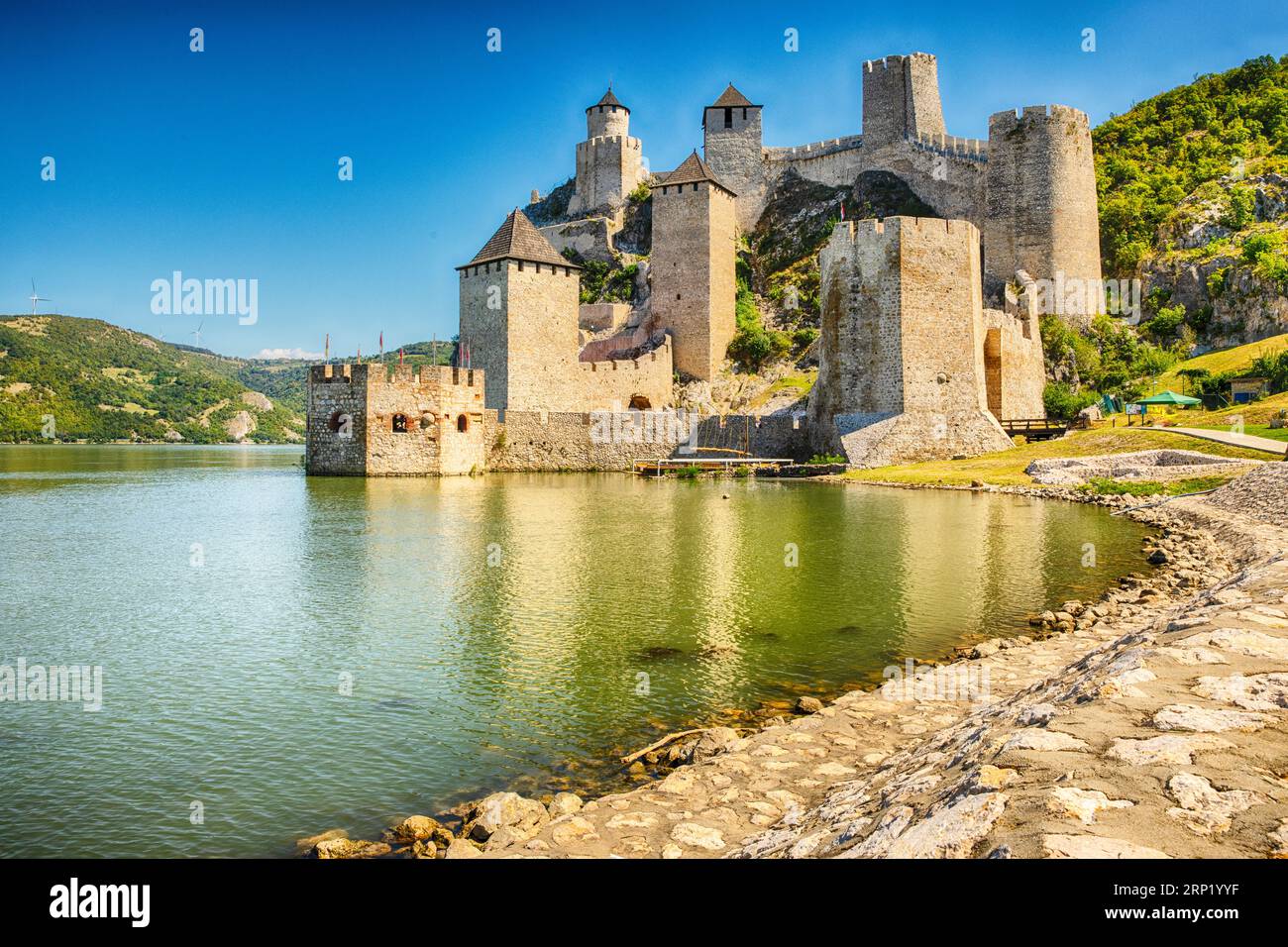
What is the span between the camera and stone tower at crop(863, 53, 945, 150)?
1962 inches

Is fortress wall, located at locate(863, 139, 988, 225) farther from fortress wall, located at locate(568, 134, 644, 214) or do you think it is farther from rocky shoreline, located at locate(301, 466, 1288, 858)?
rocky shoreline, located at locate(301, 466, 1288, 858)

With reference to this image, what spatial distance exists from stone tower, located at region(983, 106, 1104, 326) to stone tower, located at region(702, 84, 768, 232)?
54.2 ft

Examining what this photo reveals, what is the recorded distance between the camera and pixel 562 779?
5.48 m

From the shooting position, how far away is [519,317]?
40.0 meters

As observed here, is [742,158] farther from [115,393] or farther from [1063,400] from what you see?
[115,393]

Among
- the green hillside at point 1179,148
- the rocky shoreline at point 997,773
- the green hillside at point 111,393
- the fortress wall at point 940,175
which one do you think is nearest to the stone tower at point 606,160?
the fortress wall at point 940,175

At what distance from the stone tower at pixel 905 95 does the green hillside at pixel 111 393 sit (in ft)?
287

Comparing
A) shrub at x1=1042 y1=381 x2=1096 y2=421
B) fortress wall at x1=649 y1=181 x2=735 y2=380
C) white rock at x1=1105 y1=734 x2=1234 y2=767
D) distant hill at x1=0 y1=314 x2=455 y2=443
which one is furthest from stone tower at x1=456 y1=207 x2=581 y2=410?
distant hill at x1=0 y1=314 x2=455 y2=443

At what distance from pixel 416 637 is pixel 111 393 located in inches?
4723

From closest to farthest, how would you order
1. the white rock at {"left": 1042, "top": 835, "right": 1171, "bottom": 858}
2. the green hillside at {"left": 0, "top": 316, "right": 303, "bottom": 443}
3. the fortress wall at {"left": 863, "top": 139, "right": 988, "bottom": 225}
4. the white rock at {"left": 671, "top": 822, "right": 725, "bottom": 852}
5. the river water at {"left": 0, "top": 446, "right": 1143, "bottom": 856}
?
the white rock at {"left": 1042, "top": 835, "right": 1171, "bottom": 858}
the white rock at {"left": 671, "top": 822, "right": 725, "bottom": 852}
the river water at {"left": 0, "top": 446, "right": 1143, "bottom": 856}
the fortress wall at {"left": 863, "top": 139, "right": 988, "bottom": 225}
the green hillside at {"left": 0, "top": 316, "right": 303, "bottom": 443}
